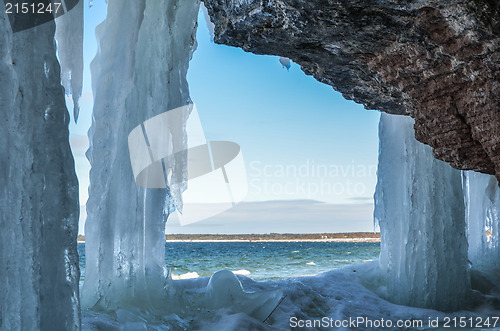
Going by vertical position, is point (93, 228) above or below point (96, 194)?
below

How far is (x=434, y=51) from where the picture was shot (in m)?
3.48

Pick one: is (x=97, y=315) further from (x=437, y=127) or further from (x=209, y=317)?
(x=437, y=127)

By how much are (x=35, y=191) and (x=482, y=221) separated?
13.1 meters

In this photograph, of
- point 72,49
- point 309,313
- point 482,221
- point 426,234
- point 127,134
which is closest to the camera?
point 72,49

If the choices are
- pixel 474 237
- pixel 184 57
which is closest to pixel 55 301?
pixel 184 57

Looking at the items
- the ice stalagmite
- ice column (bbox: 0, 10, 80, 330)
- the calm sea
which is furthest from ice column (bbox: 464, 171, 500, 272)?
ice column (bbox: 0, 10, 80, 330)

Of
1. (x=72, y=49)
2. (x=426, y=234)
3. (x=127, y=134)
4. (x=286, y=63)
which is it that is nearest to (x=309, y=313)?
(x=426, y=234)

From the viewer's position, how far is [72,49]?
7.14 metres

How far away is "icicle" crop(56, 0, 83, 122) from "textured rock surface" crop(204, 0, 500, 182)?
3803 millimetres

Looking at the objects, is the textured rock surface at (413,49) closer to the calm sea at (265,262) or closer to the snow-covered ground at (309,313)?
the snow-covered ground at (309,313)

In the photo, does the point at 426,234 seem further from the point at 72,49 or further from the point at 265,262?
the point at 265,262

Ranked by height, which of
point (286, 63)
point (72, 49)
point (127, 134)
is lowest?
point (127, 134)

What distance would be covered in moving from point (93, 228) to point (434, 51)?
5.47 metres

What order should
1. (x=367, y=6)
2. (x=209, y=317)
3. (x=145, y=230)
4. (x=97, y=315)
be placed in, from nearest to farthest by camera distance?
(x=367, y=6) → (x=97, y=315) → (x=209, y=317) → (x=145, y=230)
